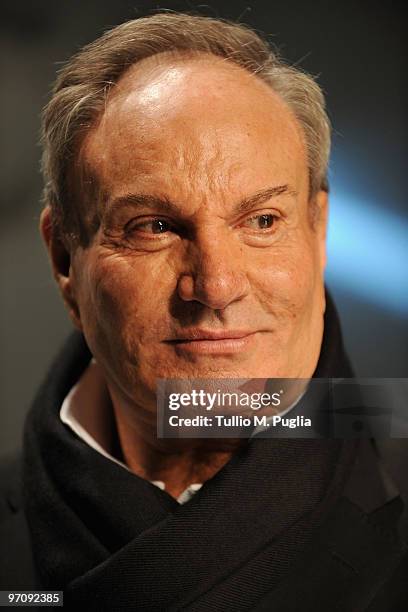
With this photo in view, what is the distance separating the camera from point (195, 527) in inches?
47.1

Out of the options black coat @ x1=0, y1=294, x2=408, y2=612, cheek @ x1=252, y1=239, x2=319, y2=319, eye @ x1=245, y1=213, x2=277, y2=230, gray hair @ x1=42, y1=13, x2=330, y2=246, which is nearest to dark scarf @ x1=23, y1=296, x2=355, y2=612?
black coat @ x1=0, y1=294, x2=408, y2=612

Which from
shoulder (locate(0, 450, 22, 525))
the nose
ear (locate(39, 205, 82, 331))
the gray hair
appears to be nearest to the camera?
the nose

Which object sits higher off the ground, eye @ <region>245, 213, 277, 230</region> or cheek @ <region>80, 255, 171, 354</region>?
eye @ <region>245, 213, 277, 230</region>

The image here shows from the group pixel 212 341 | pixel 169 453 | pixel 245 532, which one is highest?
pixel 212 341

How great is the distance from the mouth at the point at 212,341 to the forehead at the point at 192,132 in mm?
191

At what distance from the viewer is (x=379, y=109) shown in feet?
4.56

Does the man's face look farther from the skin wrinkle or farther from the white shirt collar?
the white shirt collar

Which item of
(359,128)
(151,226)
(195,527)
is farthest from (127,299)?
(359,128)

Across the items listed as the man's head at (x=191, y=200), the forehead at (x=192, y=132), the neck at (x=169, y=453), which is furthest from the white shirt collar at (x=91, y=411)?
the forehead at (x=192, y=132)

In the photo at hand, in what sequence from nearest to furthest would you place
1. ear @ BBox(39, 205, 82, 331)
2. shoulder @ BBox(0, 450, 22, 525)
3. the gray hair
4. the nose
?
the nose < the gray hair < ear @ BBox(39, 205, 82, 331) < shoulder @ BBox(0, 450, 22, 525)

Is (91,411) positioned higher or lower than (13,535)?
higher

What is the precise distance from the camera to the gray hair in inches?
50.7

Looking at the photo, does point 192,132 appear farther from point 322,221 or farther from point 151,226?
point 322,221

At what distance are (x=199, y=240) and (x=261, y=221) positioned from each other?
0.11m
